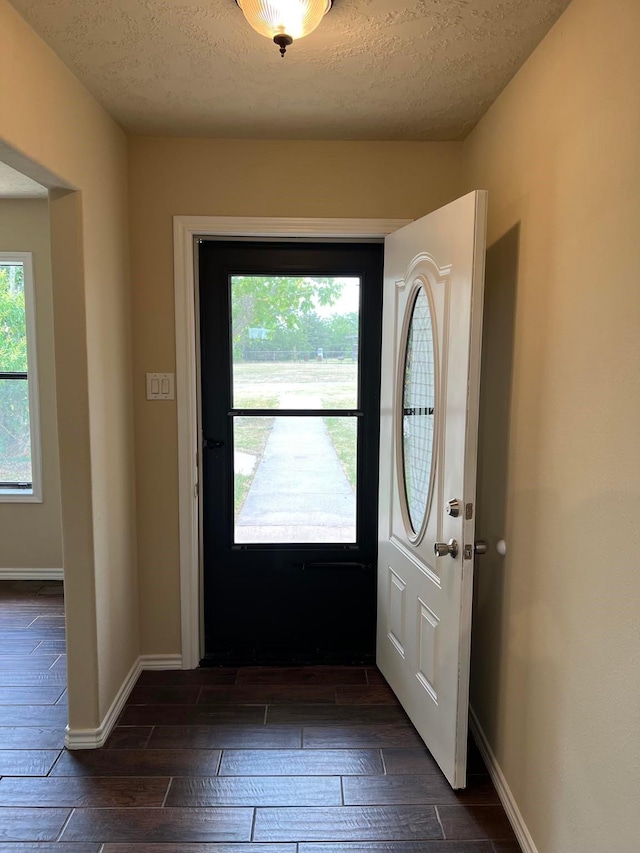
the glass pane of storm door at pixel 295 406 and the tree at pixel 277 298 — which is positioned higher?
the tree at pixel 277 298

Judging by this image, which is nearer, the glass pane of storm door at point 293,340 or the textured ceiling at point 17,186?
the glass pane of storm door at point 293,340

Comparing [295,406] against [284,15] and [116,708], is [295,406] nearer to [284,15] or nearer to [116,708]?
[116,708]

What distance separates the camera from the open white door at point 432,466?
1889 mm

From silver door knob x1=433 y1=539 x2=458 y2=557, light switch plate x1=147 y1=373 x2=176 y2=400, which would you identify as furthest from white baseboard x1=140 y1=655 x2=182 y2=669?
silver door knob x1=433 y1=539 x2=458 y2=557

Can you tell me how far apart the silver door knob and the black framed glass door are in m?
0.89

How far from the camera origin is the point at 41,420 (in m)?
3.70

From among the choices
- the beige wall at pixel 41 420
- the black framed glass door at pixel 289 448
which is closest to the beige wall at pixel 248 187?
the black framed glass door at pixel 289 448

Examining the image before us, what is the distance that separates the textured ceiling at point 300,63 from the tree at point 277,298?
618 millimetres

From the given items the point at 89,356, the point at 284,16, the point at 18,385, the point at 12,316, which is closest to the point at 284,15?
the point at 284,16

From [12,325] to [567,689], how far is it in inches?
143

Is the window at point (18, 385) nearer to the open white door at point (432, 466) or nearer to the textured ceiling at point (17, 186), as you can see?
the textured ceiling at point (17, 186)

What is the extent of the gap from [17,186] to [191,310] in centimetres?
153

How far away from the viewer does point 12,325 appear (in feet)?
12.1

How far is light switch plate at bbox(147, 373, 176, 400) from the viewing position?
103 inches
